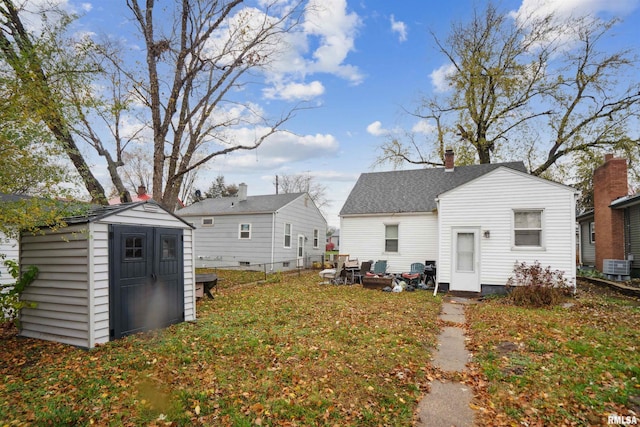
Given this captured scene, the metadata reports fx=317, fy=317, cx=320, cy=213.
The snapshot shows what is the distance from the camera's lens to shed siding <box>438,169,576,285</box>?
10.3 metres

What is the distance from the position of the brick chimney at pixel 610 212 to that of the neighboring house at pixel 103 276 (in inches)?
725

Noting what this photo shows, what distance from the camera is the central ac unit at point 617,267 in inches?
524

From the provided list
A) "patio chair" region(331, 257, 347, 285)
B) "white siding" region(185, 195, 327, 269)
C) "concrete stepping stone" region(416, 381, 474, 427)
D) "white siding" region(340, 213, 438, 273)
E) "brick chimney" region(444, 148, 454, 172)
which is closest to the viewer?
"concrete stepping stone" region(416, 381, 474, 427)

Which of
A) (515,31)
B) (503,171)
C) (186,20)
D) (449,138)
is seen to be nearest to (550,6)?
(515,31)

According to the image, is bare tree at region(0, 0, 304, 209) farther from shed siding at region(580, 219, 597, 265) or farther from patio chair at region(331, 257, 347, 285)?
shed siding at region(580, 219, 597, 265)

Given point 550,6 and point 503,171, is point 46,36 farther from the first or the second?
point 550,6

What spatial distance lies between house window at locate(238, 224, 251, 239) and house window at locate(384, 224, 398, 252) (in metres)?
8.04

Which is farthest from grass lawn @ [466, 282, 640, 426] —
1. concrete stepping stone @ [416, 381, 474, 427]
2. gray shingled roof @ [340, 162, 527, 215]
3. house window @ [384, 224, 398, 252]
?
gray shingled roof @ [340, 162, 527, 215]

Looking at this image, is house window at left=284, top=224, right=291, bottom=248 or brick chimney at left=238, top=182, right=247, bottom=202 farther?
brick chimney at left=238, top=182, right=247, bottom=202

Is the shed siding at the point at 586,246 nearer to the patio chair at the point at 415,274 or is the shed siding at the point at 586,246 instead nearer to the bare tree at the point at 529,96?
the bare tree at the point at 529,96

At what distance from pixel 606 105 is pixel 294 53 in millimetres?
18192

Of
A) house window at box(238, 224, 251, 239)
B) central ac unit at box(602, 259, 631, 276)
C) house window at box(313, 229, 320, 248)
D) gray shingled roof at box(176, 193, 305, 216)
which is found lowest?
central ac unit at box(602, 259, 631, 276)

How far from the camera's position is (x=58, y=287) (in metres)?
5.94

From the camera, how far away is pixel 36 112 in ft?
14.8
